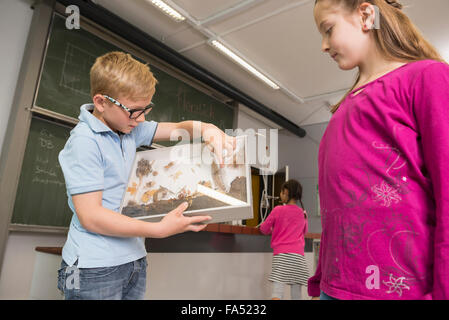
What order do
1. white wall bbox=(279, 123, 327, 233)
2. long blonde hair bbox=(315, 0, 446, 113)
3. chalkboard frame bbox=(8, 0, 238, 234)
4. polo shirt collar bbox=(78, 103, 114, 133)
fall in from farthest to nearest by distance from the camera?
white wall bbox=(279, 123, 327, 233), chalkboard frame bbox=(8, 0, 238, 234), polo shirt collar bbox=(78, 103, 114, 133), long blonde hair bbox=(315, 0, 446, 113)

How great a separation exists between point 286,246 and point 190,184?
2.15 metres

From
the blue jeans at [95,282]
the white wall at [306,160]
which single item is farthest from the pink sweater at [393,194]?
the white wall at [306,160]

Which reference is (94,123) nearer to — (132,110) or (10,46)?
(132,110)

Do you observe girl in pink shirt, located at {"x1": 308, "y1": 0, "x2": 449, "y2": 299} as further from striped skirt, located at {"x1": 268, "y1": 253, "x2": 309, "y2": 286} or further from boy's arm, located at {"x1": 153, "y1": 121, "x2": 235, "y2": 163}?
striped skirt, located at {"x1": 268, "y1": 253, "x2": 309, "y2": 286}

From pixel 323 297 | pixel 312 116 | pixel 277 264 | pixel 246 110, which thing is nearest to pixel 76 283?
pixel 323 297

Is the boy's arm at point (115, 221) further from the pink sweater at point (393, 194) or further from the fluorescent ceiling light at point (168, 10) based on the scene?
the fluorescent ceiling light at point (168, 10)

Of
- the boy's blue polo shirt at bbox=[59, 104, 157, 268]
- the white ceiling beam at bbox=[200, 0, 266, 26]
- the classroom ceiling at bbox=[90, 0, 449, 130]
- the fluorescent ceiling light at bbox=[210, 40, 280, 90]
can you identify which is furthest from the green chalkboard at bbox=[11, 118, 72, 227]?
the boy's blue polo shirt at bbox=[59, 104, 157, 268]

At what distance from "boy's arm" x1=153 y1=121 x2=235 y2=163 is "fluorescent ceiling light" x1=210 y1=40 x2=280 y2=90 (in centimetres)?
261

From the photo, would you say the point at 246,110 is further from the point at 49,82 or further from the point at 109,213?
the point at 109,213

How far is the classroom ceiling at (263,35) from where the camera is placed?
9.44 ft

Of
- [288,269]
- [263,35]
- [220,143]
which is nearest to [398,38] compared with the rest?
[220,143]

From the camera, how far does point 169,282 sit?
1.86m

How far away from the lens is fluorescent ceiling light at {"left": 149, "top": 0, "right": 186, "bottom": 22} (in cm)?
281
